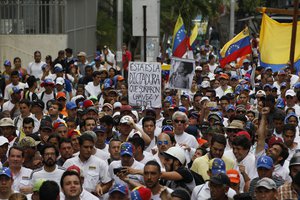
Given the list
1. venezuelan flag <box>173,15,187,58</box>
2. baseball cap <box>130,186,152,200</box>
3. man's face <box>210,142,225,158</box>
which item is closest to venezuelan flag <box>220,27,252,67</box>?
venezuelan flag <box>173,15,187,58</box>

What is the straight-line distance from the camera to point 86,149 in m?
12.0

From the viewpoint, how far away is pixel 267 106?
1529cm

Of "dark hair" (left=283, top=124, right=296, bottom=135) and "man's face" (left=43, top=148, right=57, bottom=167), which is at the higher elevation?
"dark hair" (left=283, top=124, right=296, bottom=135)

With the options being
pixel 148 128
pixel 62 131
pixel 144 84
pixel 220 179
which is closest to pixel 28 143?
pixel 62 131

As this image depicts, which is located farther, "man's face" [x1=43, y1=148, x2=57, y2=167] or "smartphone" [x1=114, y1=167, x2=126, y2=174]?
"man's face" [x1=43, y1=148, x2=57, y2=167]

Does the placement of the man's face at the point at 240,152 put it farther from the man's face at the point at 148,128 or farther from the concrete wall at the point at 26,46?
the concrete wall at the point at 26,46

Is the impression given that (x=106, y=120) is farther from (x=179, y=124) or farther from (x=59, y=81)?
(x=59, y=81)

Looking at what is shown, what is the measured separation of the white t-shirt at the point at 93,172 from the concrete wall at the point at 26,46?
18592 mm

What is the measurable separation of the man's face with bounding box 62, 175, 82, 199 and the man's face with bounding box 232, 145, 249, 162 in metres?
2.50

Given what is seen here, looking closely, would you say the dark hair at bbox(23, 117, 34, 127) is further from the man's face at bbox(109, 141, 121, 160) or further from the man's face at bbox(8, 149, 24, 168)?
the man's face at bbox(8, 149, 24, 168)

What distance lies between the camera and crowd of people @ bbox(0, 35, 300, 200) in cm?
1042

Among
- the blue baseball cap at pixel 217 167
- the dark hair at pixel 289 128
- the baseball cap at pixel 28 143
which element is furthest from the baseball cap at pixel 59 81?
the blue baseball cap at pixel 217 167

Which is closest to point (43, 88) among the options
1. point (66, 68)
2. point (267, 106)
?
point (66, 68)

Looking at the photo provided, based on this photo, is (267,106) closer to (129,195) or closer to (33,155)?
(33,155)
